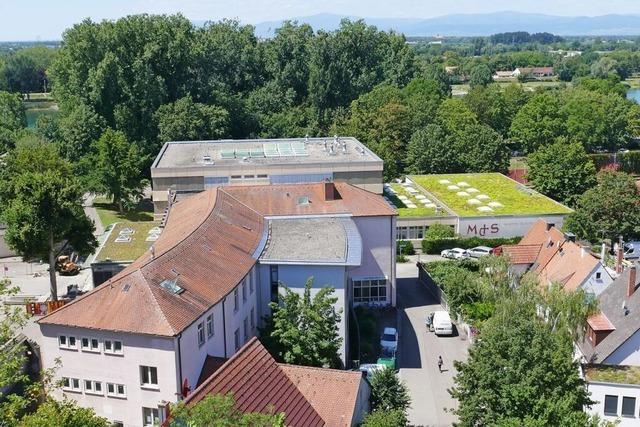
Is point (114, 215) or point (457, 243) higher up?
point (114, 215)

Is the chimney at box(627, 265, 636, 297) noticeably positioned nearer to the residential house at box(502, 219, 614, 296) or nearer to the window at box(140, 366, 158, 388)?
the residential house at box(502, 219, 614, 296)

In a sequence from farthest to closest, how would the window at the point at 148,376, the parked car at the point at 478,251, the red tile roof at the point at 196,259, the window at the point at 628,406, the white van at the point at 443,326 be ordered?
the parked car at the point at 478,251, the white van at the point at 443,326, the window at the point at 628,406, the red tile roof at the point at 196,259, the window at the point at 148,376

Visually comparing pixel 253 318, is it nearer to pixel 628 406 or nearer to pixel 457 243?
pixel 628 406


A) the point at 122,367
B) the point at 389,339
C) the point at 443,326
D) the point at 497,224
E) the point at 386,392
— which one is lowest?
the point at 443,326

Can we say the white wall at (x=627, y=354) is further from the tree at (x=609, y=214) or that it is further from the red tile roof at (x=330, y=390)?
the tree at (x=609, y=214)

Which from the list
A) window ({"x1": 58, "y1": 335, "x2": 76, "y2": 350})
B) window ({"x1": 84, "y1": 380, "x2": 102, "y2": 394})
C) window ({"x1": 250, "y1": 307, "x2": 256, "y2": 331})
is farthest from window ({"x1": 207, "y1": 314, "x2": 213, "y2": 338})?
window ({"x1": 250, "y1": 307, "x2": 256, "y2": 331})

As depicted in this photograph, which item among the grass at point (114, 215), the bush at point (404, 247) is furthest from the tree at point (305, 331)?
the grass at point (114, 215)

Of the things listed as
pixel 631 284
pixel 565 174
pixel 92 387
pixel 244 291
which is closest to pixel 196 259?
pixel 244 291
